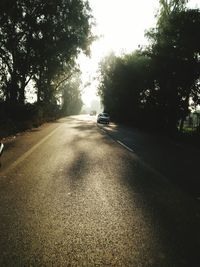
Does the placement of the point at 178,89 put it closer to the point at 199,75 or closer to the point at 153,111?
the point at 199,75

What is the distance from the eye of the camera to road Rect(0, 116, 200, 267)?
3873 mm

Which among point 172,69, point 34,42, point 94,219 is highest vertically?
point 34,42

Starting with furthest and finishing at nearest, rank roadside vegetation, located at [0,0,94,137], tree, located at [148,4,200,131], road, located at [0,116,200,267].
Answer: roadside vegetation, located at [0,0,94,137]
tree, located at [148,4,200,131]
road, located at [0,116,200,267]

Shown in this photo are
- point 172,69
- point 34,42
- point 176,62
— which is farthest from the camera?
point 34,42

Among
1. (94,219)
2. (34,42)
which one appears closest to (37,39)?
(34,42)

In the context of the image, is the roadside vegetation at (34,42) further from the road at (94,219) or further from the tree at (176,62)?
the road at (94,219)

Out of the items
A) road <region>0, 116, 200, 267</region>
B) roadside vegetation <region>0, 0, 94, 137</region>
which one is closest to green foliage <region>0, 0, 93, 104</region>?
roadside vegetation <region>0, 0, 94, 137</region>

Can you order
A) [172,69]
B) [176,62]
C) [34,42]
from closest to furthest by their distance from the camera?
[176,62]
[172,69]
[34,42]

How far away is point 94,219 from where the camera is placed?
519 centimetres

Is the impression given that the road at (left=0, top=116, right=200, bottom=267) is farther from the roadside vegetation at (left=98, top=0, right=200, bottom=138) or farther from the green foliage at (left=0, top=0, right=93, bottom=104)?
the green foliage at (left=0, top=0, right=93, bottom=104)

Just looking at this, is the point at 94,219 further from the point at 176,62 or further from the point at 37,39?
the point at 37,39

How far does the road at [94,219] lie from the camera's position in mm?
3873

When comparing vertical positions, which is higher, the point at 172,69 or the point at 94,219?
the point at 172,69

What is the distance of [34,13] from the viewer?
30844mm
